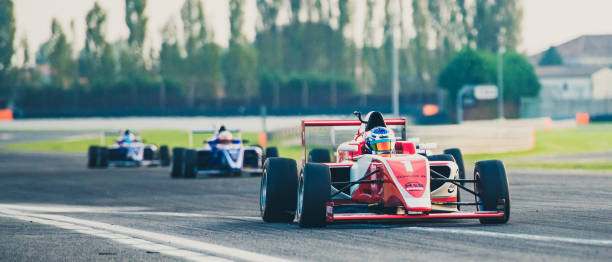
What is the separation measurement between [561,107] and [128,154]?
61.5 meters

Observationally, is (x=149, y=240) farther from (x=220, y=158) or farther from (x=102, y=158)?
(x=102, y=158)

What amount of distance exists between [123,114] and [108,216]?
2809 inches

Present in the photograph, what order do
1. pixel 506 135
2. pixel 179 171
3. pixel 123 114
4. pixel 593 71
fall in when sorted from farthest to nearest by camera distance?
1. pixel 593 71
2. pixel 123 114
3. pixel 506 135
4. pixel 179 171

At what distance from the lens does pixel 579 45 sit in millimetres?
156375

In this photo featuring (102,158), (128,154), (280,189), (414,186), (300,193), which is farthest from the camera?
(102,158)

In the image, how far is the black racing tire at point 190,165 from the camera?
25.1 m

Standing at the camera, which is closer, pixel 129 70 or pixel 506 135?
pixel 506 135

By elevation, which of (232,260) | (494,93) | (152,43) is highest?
(152,43)

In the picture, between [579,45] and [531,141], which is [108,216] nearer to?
[531,141]

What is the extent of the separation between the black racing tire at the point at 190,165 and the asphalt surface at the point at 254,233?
5.98m

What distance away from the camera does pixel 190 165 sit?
25.2m

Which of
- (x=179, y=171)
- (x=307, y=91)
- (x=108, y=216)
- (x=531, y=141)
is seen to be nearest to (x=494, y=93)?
(x=531, y=141)

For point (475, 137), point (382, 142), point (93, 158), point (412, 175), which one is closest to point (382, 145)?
point (382, 142)

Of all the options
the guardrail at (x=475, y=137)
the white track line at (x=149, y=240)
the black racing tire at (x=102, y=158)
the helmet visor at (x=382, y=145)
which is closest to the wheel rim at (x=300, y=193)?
the helmet visor at (x=382, y=145)
